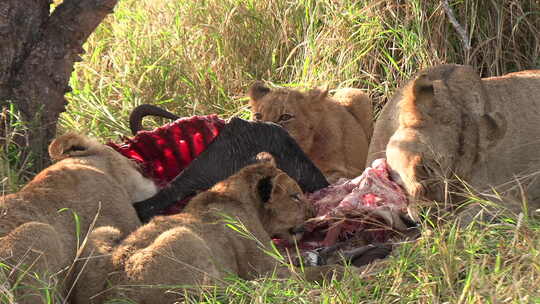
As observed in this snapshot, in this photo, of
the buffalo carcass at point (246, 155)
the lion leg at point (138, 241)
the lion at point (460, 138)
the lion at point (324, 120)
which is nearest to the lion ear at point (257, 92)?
the lion at point (324, 120)

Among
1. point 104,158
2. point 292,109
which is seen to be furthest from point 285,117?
point 104,158

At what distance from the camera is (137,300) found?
4.26 m

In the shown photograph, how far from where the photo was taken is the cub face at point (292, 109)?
22.9ft

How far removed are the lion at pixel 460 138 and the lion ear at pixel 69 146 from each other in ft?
6.34

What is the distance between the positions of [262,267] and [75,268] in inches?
40.6

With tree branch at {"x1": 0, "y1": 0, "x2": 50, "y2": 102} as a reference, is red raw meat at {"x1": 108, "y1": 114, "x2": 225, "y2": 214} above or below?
below

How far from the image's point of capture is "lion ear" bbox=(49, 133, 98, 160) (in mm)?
5848

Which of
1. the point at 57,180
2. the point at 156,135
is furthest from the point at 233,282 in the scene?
the point at 156,135

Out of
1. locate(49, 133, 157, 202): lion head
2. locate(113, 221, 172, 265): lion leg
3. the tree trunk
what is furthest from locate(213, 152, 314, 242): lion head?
the tree trunk

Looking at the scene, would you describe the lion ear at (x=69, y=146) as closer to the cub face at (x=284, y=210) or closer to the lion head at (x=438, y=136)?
the cub face at (x=284, y=210)

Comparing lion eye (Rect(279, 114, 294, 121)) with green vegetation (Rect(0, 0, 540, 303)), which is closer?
lion eye (Rect(279, 114, 294, 121))

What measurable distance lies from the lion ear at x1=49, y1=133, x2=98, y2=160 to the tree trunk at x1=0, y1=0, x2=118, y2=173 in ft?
1.48

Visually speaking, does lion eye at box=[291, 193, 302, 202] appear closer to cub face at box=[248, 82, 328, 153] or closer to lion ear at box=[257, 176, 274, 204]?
lion ear at box=[257, 176, 274, 204]

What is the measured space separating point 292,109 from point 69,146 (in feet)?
6.11
